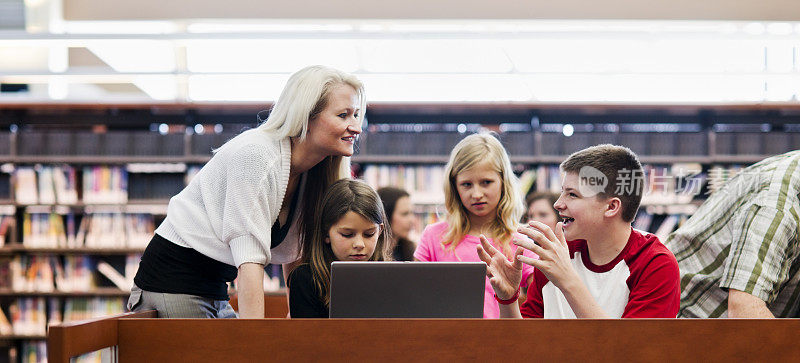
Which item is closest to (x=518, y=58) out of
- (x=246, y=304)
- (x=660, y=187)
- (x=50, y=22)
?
(x=660, y=187)

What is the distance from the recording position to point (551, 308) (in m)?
1.57

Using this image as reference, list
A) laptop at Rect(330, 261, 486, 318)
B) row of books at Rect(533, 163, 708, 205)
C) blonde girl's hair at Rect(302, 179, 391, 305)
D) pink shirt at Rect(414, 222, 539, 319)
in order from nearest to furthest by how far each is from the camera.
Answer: laptop at Rect(330, 261, 486, 318)
blonde girl's hair at Rect(302, 179, 391, 305)
pink shirt at Rect(414, 222, 539, 319)
row of books at Rect(533, 163, 708, 205)

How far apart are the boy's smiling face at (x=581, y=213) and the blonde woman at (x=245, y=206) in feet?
1.79

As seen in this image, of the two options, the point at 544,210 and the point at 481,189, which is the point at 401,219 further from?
the point at 481,189

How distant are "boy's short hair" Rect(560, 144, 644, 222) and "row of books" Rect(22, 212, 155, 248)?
357 centimetres

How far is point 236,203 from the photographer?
135 cm

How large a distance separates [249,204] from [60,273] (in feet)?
12.1

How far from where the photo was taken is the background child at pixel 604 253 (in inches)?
55.0

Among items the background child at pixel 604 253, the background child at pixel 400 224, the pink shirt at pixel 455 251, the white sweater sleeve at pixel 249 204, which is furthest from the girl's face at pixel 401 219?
the white sweater sleeve at pixel 249 204

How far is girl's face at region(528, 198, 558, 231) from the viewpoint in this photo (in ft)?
10.3

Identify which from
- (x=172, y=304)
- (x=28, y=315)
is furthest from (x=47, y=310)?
(x=172, y=304)

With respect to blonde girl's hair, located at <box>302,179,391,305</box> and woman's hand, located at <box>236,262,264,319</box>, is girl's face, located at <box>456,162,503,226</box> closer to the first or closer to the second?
blonde girl's hair, located at <box>302,179,391,305</box>

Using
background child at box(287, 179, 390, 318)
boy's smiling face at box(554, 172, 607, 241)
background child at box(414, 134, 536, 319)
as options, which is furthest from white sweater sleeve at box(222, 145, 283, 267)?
background child at box(414, 134, 536, 319)

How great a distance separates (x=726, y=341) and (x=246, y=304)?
2.98 feet
